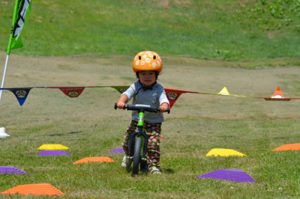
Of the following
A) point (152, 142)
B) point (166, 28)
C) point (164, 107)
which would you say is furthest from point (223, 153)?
point (166, 28)

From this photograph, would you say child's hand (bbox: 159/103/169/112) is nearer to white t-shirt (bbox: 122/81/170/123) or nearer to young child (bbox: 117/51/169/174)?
young child (bbox: 117/51/169/174)

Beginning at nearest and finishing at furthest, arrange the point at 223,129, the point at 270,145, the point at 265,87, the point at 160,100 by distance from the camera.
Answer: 1. the point at 160,100
2. the point at 270,145
3. the point at 223,129
4. the point at 265,87

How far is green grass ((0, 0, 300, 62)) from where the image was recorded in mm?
35500

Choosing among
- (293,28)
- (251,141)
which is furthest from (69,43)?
(251,141)

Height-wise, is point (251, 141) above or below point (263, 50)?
below

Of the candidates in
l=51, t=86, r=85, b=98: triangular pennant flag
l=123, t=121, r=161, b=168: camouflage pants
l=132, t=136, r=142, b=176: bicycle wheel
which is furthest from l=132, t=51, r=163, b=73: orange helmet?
l=51, t=86, r=85, b=98: triangular pennant flag

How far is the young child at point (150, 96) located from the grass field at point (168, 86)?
1.16 ft

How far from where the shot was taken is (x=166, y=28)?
40.4 m

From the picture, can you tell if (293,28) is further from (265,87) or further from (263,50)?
(265,87)

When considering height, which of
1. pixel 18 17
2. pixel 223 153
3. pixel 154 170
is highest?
pixel 18 17

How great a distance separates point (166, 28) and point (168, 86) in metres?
14.4

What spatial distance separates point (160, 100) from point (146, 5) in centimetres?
3498

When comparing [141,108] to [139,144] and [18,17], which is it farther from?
[18,17]

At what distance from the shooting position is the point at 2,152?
12.1 metres
